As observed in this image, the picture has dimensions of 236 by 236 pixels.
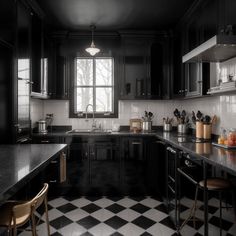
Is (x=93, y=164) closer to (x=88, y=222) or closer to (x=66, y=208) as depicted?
(x=66, y=208)

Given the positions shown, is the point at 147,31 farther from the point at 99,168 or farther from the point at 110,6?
the point at 99,168

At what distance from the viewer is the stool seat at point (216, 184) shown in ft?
6.36

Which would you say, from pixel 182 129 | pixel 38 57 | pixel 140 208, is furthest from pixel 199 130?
pixel 38 57

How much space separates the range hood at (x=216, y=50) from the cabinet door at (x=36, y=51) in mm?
2017

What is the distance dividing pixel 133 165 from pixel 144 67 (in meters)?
1.64

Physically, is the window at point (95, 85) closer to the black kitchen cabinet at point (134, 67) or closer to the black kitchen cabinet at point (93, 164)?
the black kitchen cabinet at point (134, 67)

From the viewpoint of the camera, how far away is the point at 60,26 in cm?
405

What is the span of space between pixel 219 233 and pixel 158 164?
1.78 metres

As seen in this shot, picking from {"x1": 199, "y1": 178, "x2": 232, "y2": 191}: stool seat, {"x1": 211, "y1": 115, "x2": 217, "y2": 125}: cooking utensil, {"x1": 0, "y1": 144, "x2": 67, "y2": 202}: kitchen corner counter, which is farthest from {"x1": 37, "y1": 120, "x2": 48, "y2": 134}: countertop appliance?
{"x1": 199, "y1": 178, "x2": 232, "y2": 191}: stool seat

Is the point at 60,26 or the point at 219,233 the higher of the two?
the point at 60,26

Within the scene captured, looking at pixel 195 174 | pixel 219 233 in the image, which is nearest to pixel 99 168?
pixel 195 174

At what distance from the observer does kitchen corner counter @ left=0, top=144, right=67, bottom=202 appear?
1189mm

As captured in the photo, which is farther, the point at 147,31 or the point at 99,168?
the point at 147,31

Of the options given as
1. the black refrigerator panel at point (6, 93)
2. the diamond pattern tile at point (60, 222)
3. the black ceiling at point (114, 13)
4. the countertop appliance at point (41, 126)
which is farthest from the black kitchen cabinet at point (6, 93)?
the countertop appliance at point (41, 126)
